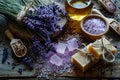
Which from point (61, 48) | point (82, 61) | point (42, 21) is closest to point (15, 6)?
point (42, 21)

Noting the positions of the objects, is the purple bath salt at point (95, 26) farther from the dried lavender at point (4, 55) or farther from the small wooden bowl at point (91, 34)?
the dried lavender at point (4, 55)

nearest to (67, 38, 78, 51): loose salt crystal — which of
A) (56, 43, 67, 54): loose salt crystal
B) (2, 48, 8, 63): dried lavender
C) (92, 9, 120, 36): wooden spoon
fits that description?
(56, 43, 67, 54): loose salt crystal

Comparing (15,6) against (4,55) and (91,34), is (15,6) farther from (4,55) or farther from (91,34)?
(91,34)

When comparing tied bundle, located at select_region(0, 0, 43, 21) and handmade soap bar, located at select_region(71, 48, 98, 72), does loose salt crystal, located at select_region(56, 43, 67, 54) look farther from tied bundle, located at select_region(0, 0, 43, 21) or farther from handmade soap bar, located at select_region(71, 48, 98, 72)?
tied bundle, located at select_region(0, 0, 43, 21)

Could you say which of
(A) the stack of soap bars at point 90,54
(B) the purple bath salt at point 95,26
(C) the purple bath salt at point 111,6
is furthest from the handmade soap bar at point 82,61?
(C) the purple bath salt at point 111,6

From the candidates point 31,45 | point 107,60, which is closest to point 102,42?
point 107,60
